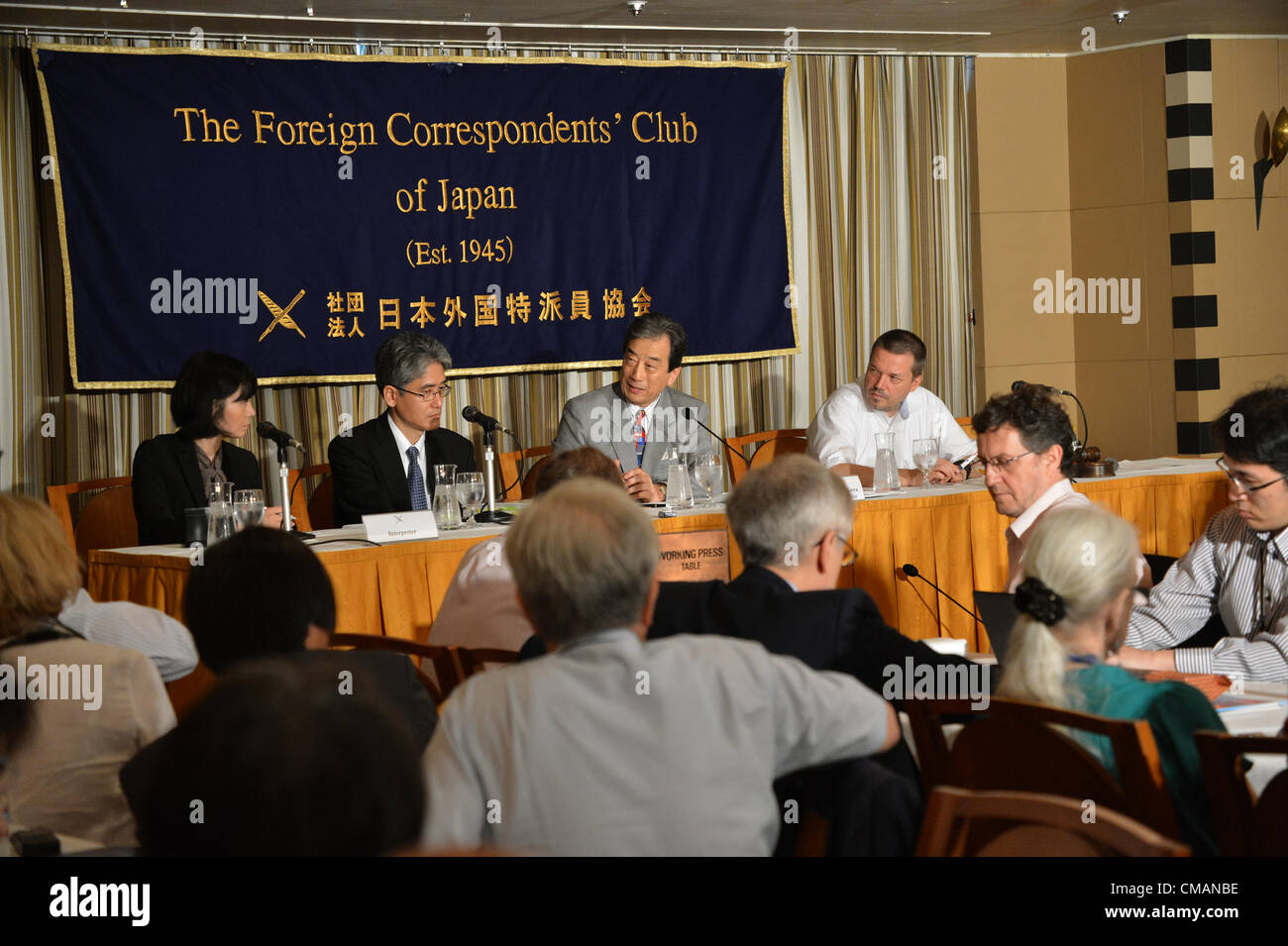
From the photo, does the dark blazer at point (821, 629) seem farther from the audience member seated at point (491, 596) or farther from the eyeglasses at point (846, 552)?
the audience member seated at point (491, 596)

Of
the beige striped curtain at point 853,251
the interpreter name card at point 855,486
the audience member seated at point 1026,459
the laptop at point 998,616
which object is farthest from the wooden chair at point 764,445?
the laptop at point 998,616

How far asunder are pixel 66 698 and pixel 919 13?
16.1 ft

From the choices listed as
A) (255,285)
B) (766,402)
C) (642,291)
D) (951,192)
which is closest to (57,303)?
(255,285)

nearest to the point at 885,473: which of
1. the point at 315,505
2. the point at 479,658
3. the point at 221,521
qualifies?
the point at 315,505

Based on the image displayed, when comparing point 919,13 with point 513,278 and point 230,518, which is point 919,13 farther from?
point 230,518

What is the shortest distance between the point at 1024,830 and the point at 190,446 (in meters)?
3.38

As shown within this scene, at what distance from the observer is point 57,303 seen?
16.9 ft

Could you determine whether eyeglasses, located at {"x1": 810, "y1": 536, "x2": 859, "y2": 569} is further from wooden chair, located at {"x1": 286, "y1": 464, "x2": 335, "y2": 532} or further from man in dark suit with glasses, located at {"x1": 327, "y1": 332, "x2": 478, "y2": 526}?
wooden chair, located at {"x1": 286, "y1": 464, "x2": 335, "y2": 532}

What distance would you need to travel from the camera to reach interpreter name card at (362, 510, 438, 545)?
3854 mm

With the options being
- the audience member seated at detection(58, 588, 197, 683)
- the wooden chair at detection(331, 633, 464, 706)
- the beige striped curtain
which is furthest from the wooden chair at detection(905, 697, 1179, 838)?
the beige striped curtain

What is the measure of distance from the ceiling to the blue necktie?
1.83m

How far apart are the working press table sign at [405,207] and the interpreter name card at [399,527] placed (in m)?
1.78

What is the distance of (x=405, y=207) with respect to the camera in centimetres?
563
